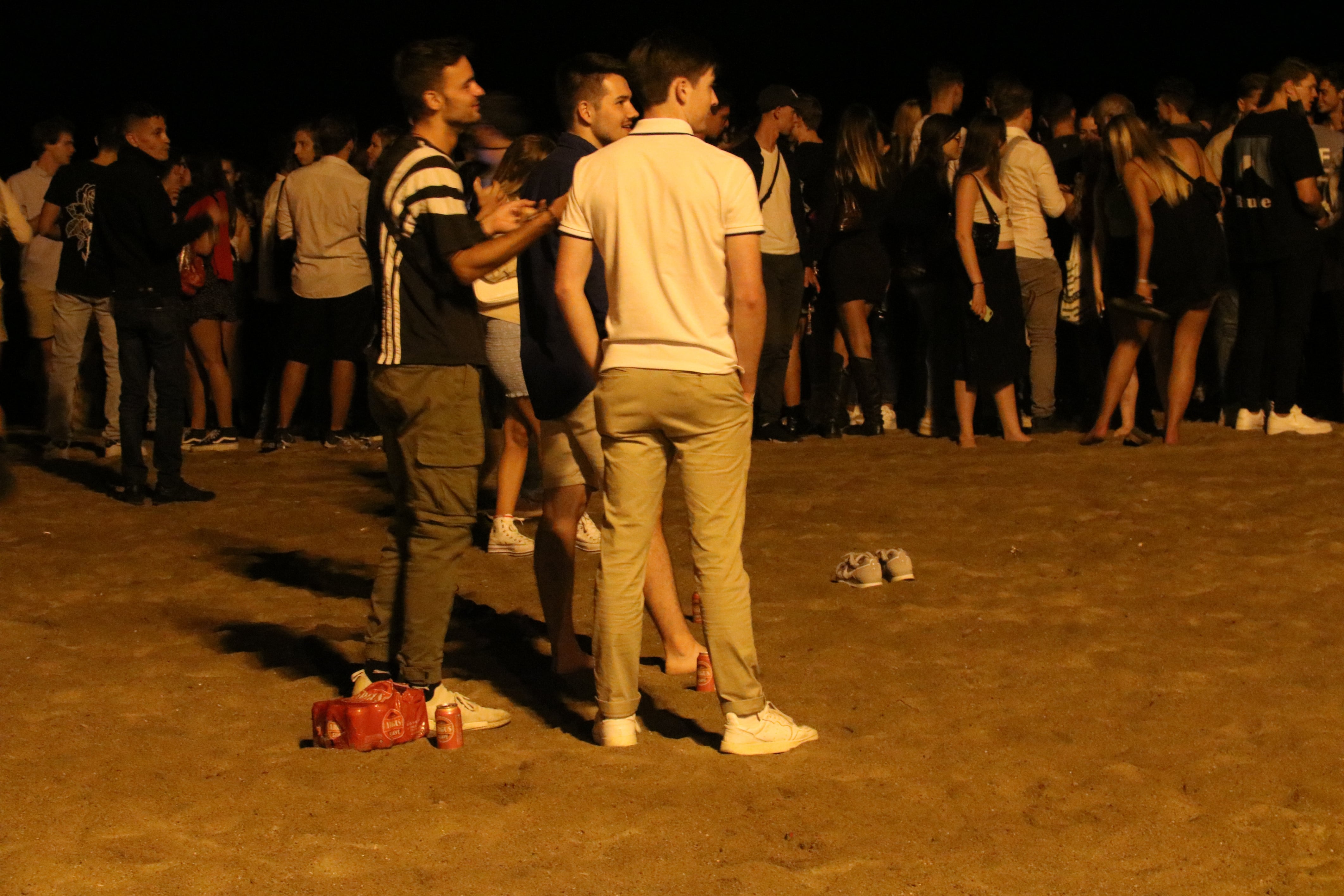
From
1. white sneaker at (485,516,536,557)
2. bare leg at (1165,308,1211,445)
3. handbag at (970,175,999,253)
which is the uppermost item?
handbag at (970,175,999,253)

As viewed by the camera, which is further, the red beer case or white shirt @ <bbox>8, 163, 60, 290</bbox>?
white shirt @ <bbox>8, 163, 60, 290</bbox>

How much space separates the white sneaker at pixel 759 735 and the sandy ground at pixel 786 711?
37 mm

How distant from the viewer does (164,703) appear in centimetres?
388

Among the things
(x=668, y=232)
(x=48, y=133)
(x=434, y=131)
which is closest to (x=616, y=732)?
(x=668, y=232)

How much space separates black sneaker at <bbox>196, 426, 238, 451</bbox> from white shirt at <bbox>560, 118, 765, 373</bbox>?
5.20 m

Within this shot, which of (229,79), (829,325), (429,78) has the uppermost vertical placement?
(229,79)

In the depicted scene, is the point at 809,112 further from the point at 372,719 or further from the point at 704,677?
the point at 372,719

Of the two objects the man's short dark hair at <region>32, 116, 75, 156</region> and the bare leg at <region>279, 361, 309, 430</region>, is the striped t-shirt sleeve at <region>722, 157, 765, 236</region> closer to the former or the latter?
the bare leg at <region>279, 361, 309, 430</region>

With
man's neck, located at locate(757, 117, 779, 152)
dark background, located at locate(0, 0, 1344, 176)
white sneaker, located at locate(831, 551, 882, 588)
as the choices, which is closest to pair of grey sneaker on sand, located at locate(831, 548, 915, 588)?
white sneaker, located at locate(831, 551, 882, 588)

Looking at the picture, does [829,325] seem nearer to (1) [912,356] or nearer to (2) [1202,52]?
(1) [912,356]

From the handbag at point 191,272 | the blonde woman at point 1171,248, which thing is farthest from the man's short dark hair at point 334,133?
the blonde woman at point 1171,248

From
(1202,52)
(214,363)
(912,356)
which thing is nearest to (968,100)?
(1202,52)

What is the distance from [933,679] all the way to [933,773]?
2.20ft

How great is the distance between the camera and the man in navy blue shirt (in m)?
3.71
